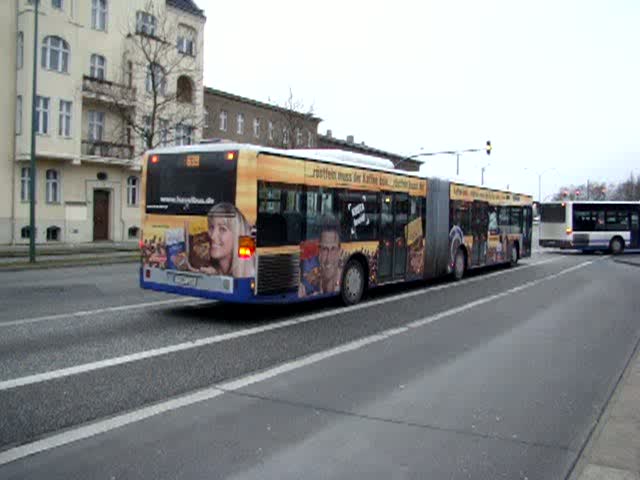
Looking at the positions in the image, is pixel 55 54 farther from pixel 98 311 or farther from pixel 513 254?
pixel 98 311

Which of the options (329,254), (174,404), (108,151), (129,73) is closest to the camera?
(174,404)

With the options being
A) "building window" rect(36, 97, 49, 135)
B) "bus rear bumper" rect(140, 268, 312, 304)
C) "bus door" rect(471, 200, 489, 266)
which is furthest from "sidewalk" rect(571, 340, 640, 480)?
"building window" rect(36, 97, 49, 135)

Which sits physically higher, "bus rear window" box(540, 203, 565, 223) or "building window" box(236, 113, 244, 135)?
"building window" box(236, 113, 244, 135)

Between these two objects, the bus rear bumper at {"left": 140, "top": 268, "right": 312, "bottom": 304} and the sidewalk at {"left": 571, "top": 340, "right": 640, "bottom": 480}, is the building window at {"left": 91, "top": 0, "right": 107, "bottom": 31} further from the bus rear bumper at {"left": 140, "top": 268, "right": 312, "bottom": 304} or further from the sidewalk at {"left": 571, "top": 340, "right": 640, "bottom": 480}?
the sidewalk at {"left": 571, "top": 340, "right": 640, "bottom": 480}

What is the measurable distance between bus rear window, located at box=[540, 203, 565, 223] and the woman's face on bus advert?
27.6 metres

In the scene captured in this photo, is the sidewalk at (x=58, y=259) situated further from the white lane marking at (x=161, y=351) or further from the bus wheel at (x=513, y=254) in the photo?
the bus wheel at (x=513, y=254)

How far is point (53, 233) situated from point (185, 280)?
26.6 metres

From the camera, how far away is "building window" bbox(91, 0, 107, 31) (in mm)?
35906

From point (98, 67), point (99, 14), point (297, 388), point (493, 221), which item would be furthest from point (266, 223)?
point (99, 14)

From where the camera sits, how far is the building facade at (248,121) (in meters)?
44.4

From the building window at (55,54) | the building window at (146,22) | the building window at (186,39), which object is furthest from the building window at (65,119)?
the building window at (186,39)

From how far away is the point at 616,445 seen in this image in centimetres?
497

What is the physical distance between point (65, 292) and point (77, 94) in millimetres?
24341

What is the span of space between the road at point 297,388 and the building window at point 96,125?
2573 centimetres
